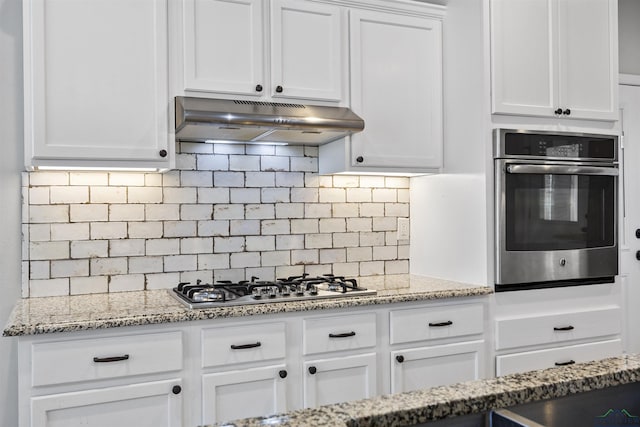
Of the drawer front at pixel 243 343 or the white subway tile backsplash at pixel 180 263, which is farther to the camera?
the white subway tile backsplash at pixel 180 263

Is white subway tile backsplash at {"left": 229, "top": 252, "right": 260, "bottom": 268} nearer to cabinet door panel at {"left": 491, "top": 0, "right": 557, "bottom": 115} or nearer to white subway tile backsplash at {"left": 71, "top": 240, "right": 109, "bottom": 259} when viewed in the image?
white subway tile backsplash at {"left": 71, "top": 240, "right": 109, "bottom": 259}

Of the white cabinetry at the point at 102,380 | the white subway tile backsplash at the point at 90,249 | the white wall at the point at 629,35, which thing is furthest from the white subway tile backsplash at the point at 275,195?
the white wall at the point at 629,35

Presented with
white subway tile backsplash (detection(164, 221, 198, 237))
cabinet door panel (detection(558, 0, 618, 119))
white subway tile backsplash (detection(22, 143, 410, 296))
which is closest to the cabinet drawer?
white subway tile backsplash (detection(22, 143, 410, 296))

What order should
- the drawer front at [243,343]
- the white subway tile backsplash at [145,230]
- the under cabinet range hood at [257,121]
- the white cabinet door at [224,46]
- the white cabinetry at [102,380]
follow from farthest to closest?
the white subway tile backsplash at [145,230], the white cabinet door at [224,46], the under cabinet range hood at [257,121], the drawer front at [243,343], the white cabinetry at [102,380]

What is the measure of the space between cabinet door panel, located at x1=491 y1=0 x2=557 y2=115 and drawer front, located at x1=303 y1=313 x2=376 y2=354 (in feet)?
3.91

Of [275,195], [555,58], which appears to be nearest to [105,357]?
[275,195]

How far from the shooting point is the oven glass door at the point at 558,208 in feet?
9.04

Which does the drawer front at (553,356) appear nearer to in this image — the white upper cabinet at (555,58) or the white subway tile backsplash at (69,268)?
the white upper cabinet at (555,58)

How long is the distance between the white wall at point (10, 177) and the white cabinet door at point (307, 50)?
1.12 metres

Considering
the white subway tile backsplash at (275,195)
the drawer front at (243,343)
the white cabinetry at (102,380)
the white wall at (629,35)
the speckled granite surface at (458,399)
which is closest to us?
the speckled granite surface at (458,399)

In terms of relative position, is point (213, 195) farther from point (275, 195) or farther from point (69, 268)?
point (69, 268)

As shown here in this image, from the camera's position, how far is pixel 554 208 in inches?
112

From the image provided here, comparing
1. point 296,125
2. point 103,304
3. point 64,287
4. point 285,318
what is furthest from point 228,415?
point 296,125

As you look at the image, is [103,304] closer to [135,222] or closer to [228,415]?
[135,222]
